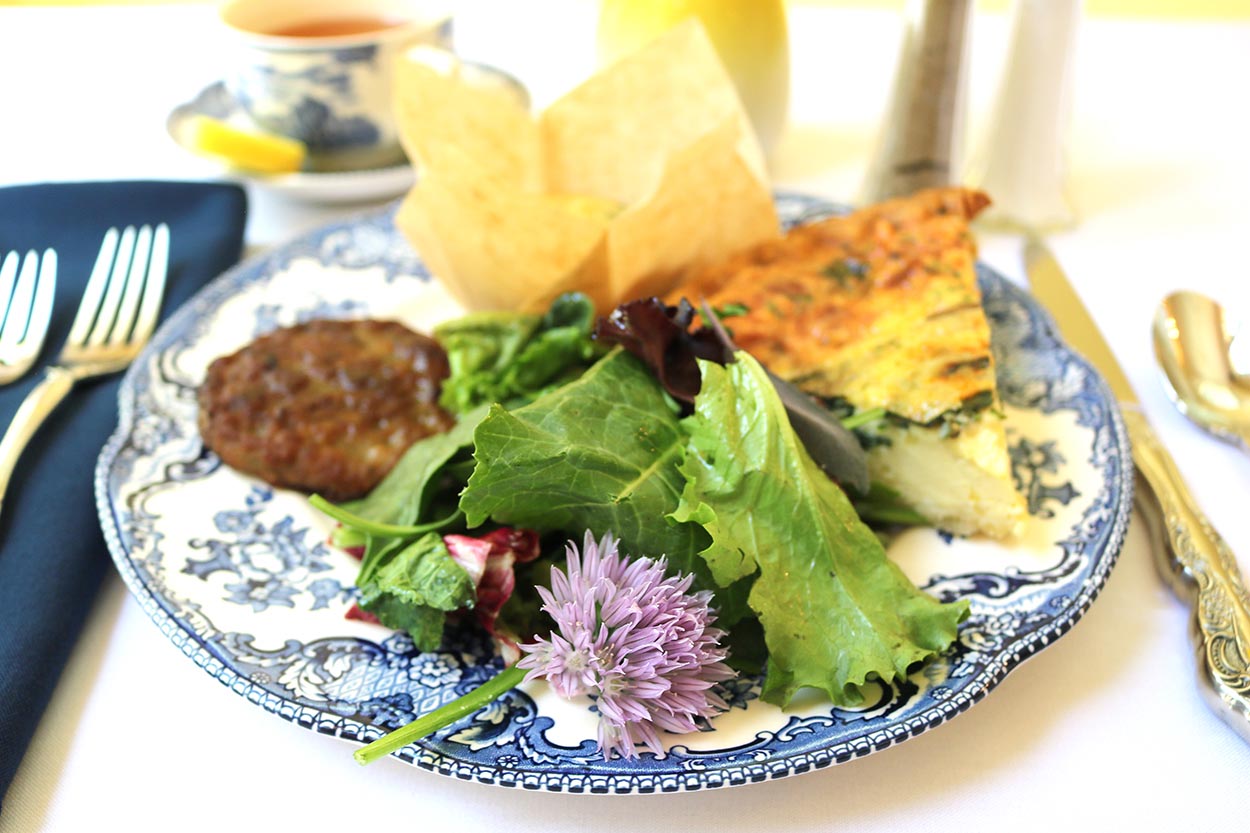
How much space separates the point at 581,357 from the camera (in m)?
1.97

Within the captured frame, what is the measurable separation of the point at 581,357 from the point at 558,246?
27 cm

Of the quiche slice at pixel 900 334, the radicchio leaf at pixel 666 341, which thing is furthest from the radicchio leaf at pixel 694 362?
the quiche slice at pixel 900 334

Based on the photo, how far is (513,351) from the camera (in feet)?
6.61

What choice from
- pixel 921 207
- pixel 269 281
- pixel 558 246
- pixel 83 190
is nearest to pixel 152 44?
pixel 83 190

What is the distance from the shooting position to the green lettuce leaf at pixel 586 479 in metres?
1.41

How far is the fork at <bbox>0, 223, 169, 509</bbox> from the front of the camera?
6.22 feet

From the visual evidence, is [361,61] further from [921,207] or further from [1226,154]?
[1226,154]

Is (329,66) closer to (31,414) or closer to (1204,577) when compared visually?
(31,414)

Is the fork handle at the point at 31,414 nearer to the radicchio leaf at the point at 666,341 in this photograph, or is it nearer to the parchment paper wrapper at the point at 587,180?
the parchment paper wrapper at the point at 587,180

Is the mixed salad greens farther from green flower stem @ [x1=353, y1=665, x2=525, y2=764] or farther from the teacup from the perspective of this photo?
the teacup

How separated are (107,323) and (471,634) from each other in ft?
3.98

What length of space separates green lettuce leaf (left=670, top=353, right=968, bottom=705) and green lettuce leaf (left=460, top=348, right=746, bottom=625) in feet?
0.14

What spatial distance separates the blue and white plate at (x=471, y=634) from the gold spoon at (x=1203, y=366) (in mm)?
246

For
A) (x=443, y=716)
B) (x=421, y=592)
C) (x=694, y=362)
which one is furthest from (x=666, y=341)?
(x=443, y=716)
